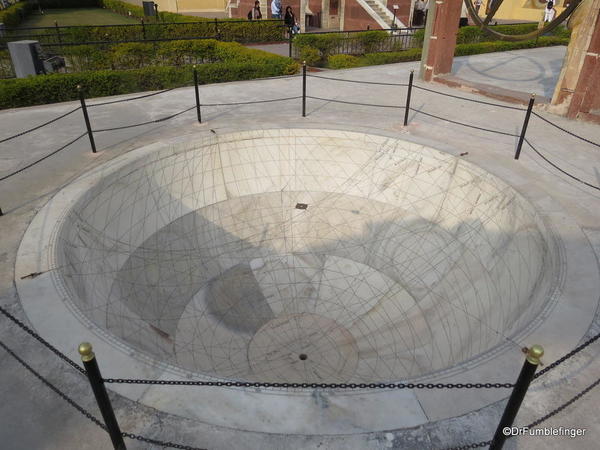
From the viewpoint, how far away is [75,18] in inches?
1308

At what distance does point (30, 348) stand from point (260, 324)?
3.49 meters

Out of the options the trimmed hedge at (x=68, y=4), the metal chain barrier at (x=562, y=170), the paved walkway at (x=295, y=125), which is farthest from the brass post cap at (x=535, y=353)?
the trimmed hedge at (x=68, y=4)

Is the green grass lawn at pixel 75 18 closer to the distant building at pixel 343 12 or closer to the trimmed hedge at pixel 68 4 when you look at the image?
the trimmed hedge at pixel 68 4

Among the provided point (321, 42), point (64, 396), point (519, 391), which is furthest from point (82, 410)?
point (321, 42)

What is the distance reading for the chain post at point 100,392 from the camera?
2688mm

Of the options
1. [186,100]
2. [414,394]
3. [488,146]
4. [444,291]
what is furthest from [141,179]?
[488,146]

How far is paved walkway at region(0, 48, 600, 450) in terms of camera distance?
3.48 metres

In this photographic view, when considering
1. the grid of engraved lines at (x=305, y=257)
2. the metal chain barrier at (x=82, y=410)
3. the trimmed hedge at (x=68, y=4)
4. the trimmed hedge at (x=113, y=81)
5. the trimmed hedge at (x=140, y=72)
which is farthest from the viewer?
the trimmed hedge at (x=68, y=4)

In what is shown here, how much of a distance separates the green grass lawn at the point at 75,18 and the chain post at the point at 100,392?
32180 mm

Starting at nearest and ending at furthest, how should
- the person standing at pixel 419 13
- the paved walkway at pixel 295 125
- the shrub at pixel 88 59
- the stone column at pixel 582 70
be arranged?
the paved walkway at pixel 295 125 → the stone column at pixel 582 70 → the shrub at pixel 88 59 → the person standing at pixel 419 13

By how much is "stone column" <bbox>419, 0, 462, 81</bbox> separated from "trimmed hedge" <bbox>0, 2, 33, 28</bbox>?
24.2 metres

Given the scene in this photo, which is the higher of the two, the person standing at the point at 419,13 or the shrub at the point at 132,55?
the person standing at the point at 419,13

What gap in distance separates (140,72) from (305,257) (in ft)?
24.8

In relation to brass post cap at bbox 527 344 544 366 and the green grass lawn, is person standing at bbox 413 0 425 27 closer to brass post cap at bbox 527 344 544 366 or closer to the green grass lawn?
the green grass lawn
